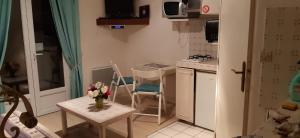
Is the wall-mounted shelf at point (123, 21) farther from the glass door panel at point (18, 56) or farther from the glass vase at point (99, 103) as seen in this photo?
the glass vase at point (99, 103)

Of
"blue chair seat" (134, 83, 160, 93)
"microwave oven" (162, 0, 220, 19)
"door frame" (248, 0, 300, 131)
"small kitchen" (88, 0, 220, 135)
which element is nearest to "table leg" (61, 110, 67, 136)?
"blue chair seat" (134, 83, 160, 93)

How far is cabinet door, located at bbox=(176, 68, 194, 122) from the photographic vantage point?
3.04 metres

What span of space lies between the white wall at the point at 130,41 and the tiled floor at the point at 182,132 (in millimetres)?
1208

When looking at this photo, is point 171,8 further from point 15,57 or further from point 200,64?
point 15,57

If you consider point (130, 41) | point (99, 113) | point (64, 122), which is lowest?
point (64, 122)

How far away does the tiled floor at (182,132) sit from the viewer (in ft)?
9.46

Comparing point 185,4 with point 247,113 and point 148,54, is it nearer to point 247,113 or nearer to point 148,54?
point 148,54

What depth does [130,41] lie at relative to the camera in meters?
4.62

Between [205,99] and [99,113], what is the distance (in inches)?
50.9

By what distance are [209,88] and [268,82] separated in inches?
50.4

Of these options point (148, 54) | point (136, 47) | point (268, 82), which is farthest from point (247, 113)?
point (136, 47)

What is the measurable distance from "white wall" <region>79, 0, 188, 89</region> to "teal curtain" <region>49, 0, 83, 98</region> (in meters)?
0.21

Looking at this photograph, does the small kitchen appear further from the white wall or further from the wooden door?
the wooden door

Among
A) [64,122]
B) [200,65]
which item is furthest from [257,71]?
[64,122]
